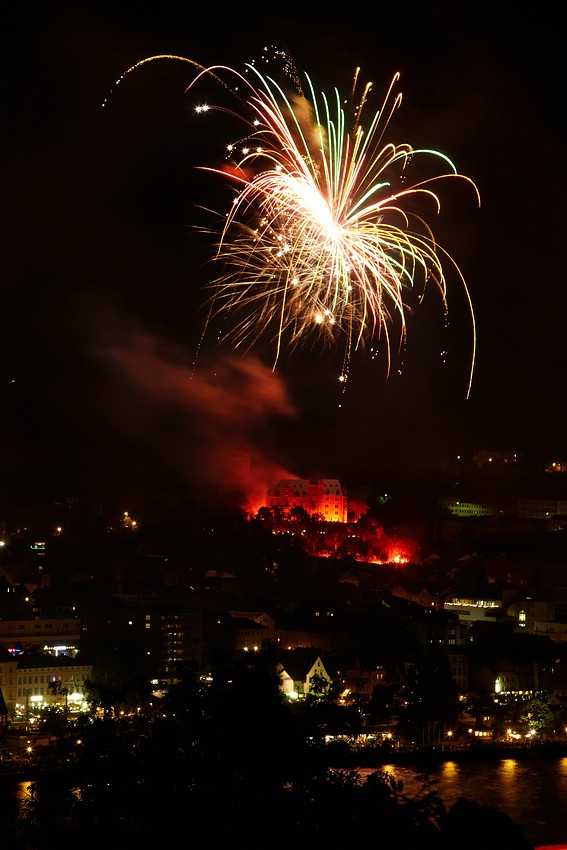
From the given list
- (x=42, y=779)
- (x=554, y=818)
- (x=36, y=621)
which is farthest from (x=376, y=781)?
(x=36, y=621)

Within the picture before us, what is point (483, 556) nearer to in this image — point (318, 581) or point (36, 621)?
point (318, 581)

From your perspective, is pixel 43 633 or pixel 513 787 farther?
pixel 43 633

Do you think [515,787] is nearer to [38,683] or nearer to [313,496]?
[38,683]

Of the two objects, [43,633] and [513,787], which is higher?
[43,633]

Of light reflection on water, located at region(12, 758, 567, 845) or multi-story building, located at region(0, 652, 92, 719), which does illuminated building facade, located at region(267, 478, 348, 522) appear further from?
light reflection on water, located at region(12, 758, 567, 845)

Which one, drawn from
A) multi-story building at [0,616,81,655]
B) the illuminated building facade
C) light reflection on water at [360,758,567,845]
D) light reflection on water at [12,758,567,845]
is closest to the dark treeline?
light reflection on water at [360,758,567,845]

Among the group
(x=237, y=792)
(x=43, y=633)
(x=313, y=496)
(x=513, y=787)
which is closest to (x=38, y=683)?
(x=43, y=633)
